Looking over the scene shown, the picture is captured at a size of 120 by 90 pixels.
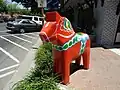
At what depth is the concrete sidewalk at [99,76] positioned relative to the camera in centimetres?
651

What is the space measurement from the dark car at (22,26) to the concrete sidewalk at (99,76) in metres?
13.9

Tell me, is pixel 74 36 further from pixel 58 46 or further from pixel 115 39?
pixel 115 39

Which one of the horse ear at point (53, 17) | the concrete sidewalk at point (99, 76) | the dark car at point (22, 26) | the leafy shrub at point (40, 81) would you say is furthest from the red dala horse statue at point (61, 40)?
the dark car at point (22, 26)

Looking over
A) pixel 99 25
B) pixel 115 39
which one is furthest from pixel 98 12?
pixel 115 39

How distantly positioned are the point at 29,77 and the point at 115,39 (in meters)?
9.26

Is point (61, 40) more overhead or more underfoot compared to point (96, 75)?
more overhead

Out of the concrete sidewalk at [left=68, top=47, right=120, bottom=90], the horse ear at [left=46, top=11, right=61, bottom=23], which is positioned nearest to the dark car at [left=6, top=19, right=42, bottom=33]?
the concrete sidewalk at [left=68, top=47, right=120, bottom=90]

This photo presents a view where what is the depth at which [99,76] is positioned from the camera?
739 cm

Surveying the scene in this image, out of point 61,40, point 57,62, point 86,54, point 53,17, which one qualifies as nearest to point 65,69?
point 57,62

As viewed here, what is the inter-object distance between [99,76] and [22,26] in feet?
54.9

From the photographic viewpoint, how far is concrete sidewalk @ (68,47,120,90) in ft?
21.4

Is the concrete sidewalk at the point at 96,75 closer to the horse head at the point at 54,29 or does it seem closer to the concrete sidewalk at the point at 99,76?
the concrete sidewalk at the point at 99,76

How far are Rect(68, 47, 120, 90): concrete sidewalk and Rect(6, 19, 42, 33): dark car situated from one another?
13.9 m

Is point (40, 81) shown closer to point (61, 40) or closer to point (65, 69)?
point (65, 69)
